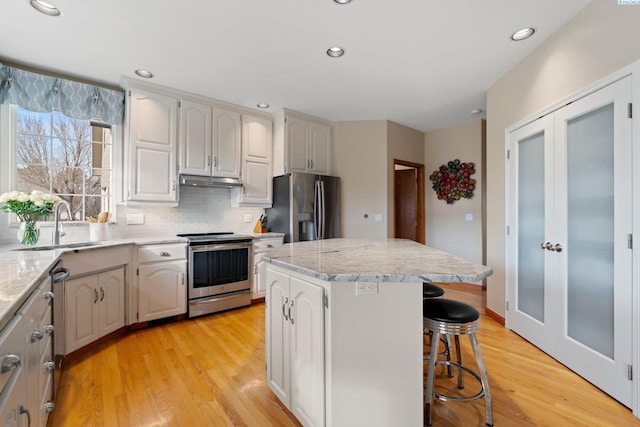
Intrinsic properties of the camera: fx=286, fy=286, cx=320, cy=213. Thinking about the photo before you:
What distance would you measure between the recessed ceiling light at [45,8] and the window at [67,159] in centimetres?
122

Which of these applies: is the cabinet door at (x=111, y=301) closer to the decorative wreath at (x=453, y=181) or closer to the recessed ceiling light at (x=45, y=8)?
the recessed ceiling light at (x=45, y=8)

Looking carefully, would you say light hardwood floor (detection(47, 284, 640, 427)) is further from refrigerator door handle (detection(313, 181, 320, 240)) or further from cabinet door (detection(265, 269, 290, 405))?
refrigerator door handle (detection(313, 181, 320, 240))

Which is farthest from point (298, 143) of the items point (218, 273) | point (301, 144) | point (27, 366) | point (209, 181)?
point (27, 366)

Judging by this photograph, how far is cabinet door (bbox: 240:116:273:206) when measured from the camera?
12.5 feet

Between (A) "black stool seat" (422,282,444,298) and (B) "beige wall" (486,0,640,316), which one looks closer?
(B) "beige wall" (486,0,640,316)

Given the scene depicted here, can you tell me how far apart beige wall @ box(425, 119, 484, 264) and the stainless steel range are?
314cm

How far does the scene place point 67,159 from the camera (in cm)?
297

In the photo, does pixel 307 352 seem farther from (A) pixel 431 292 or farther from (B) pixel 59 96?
(B) pixel 59 96

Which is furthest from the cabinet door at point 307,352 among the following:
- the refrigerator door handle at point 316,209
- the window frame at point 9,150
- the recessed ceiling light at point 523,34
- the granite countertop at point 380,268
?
the window frame at point 9,150

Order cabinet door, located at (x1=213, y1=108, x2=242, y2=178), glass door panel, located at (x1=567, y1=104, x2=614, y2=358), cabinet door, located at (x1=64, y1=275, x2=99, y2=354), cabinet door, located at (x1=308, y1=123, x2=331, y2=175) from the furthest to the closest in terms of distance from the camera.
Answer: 1. cabinet door, located at (x1=308, y1=123, x2=331, y2=175)
2. cabinet door, located at (x1=213, y1=108, x2=242, y2=178)
3. cabinet door, located at (x1=64, y1=275, x2=99, y2=354)
4. glass door panel, located at (x1=567, y1=104, x2=614, y2=358)

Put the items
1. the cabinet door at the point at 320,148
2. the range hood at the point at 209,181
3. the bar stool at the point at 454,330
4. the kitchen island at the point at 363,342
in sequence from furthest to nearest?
the cabinet door at the point at 320,148
the range hood at the point at 209,181
the bar stool at the point at 454,330
the kitchen island at the point at 363,342

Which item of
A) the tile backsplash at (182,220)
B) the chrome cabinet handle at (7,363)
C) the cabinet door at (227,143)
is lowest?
the chrome cabinet handle at (7,363)

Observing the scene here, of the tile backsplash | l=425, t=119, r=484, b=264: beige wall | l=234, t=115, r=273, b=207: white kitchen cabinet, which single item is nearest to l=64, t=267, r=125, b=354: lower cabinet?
the tile backsplash

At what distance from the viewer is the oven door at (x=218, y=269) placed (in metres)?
3.11
